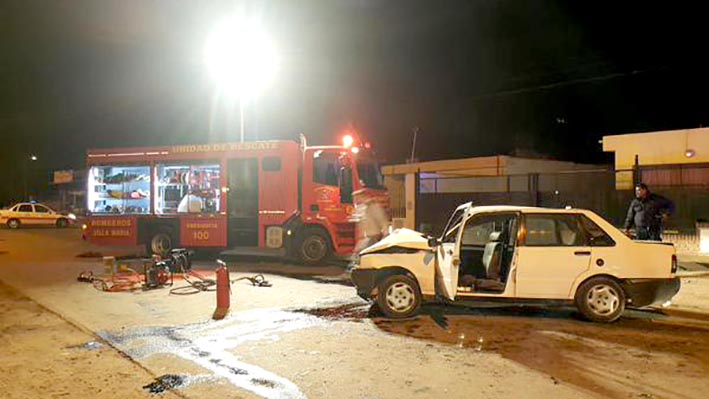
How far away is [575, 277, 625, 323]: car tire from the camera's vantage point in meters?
7.93

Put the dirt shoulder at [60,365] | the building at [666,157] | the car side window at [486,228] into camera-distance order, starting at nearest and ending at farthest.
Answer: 1. the dirt shoulder at [60,365]
2. the car side window at [486,228]
3. the building at [666,157]

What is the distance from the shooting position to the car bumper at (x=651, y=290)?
7.85 meters

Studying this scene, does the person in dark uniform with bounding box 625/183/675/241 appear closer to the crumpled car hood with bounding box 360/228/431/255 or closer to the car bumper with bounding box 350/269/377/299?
the crumpled car hood with bounding box 360/228/431/255

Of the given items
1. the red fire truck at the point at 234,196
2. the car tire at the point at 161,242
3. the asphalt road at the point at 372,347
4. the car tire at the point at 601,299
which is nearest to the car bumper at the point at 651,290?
the car tire at the point at 601,299

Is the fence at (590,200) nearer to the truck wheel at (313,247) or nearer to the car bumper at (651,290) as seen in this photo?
the truck wheel at (313,247)

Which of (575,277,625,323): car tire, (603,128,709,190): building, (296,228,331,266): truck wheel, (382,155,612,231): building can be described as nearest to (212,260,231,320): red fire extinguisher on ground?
(382,155,612,231): building

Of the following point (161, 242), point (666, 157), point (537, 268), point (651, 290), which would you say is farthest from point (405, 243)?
point (666, 157)

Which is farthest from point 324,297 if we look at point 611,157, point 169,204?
point 611,157

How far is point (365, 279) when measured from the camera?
844cm

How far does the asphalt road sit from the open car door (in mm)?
491

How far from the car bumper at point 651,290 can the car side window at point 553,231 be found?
0.88 meters

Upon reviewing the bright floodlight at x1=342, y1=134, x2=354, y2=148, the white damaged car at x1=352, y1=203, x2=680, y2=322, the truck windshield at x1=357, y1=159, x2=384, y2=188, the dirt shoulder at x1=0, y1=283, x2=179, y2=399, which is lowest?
the dirt shoulder at x1=0, y1=283, x2=179, y2=399

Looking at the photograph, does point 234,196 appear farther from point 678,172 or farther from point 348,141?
point 678,172

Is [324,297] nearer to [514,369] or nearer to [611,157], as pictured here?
[514,369]
